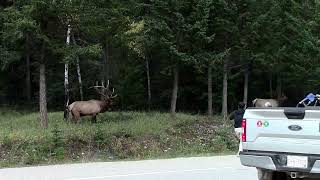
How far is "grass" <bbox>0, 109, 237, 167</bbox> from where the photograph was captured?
20453 mm

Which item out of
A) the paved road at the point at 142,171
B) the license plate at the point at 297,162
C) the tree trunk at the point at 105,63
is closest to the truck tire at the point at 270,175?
the license plate at the point at 297,162

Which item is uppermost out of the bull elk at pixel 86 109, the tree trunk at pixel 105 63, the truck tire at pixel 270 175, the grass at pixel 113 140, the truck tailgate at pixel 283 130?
the tree trunk at pixel 105 63

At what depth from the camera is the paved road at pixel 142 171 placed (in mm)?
13469

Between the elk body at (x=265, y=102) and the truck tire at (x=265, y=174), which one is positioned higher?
the elk body at (x=265, y=102)

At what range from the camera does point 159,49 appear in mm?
36469

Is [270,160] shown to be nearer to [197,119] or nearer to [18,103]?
[197,119]

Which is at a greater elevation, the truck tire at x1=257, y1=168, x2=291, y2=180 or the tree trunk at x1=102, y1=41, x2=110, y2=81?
the tree trunk at x1=102, y1=41, x2=110, y2=81

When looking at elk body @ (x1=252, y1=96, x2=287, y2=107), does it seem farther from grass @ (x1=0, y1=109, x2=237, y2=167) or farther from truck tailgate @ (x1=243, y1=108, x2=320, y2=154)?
truck tailgate @ (x1=243, y1=108, x2=320, y2=154)

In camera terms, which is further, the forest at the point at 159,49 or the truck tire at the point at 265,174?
the forest at the point at 159,49

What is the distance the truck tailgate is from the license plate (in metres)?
0.12

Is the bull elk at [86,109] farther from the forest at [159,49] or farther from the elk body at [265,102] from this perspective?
the elk body at [265,102]

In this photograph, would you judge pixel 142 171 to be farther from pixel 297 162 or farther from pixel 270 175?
pixel 297 162

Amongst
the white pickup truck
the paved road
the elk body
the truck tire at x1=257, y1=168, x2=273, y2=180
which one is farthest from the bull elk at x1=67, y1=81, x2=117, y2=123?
the white pickup truck

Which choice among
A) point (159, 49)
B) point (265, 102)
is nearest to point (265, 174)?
point (265, 102)
